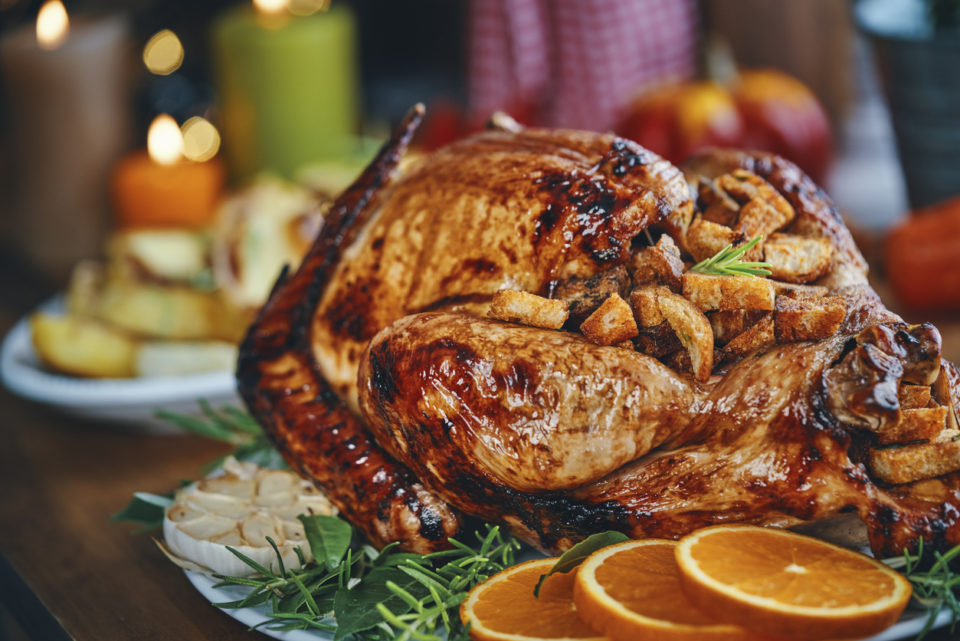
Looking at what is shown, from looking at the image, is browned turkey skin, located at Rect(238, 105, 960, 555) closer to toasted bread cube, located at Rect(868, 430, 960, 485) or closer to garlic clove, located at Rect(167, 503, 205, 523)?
toasted bread cube, located at Rect(868, 430, 960, 485)

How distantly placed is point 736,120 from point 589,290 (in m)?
2.16

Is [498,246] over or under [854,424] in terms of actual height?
over

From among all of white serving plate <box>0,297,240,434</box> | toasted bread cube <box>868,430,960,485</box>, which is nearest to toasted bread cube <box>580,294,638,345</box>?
toasted bread cube <box>868,430,960,485</box>

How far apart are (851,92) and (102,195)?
279 cm

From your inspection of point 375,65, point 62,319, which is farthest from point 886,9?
point 375,65

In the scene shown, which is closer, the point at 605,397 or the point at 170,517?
the point at 605,397

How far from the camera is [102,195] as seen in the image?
3330 millimetres

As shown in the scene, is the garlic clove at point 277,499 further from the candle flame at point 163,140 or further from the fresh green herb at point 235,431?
the candle flame at point 163,140

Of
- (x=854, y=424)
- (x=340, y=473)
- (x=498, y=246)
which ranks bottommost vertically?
(x=340, y=473)

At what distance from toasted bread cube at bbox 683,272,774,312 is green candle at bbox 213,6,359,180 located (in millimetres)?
2503

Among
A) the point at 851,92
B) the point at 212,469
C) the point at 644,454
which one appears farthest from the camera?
the point at 851,92

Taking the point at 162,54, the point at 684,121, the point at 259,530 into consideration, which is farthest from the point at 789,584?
the point at 162,54

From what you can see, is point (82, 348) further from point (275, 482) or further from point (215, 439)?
point (275, 482)

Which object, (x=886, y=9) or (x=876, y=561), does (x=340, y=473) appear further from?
(x=886, y=9)
